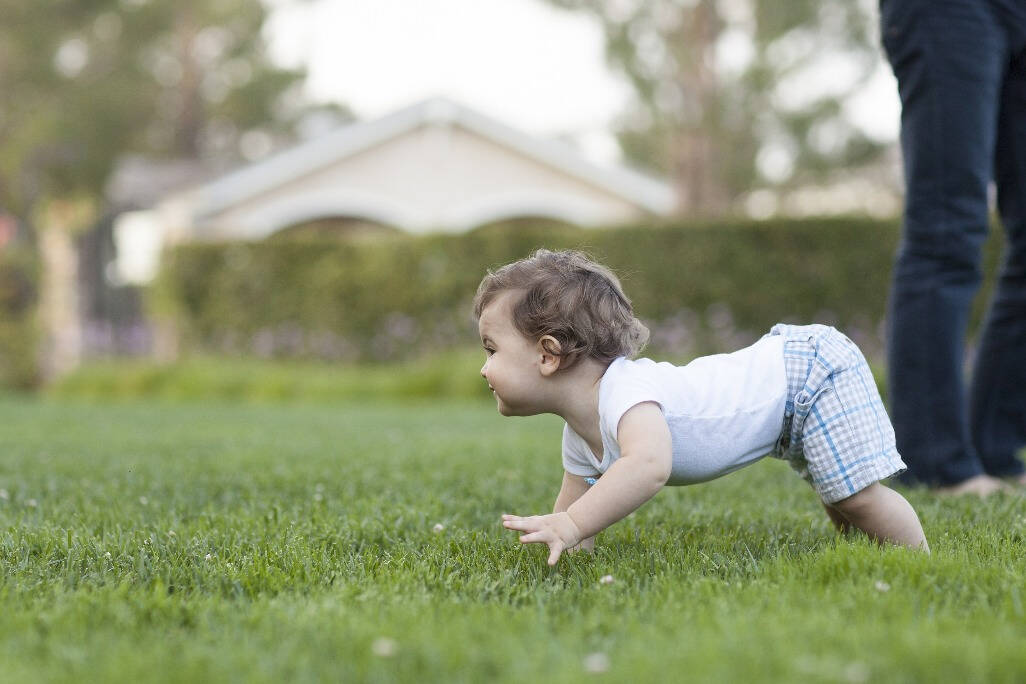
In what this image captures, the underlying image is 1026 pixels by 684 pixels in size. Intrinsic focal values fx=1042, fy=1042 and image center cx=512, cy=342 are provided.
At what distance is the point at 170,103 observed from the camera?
31.3 metres

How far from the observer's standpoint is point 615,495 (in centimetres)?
225

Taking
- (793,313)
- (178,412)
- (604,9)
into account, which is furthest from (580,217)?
(178,412)

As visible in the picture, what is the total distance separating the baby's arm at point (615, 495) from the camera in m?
2.23

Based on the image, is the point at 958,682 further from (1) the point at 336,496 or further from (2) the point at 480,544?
(1) the point at 336,496

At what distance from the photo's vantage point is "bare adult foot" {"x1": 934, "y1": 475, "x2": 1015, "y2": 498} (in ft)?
10.8

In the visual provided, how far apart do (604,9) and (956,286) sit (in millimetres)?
16186

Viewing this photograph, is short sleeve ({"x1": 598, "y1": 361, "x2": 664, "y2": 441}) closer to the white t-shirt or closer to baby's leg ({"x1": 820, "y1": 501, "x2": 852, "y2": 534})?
the white t-shirt

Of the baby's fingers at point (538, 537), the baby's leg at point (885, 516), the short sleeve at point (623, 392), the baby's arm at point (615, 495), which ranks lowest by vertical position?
the baby's leg at point (885, 516)

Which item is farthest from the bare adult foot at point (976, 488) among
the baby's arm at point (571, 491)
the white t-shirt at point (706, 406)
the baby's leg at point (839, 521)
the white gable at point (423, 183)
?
the white gable at point (423, 183)

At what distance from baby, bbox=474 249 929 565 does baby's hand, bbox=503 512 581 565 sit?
0.20 metres

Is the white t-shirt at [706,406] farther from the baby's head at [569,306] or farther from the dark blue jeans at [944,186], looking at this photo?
the dark blue jeans at [944,186]

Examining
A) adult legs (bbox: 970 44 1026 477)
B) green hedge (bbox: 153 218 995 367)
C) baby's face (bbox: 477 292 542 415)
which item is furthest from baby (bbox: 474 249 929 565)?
green hedge (bbox: 153 218 995 367)

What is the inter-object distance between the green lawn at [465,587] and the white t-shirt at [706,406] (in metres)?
0.21

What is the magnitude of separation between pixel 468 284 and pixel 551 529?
10.9 metres
